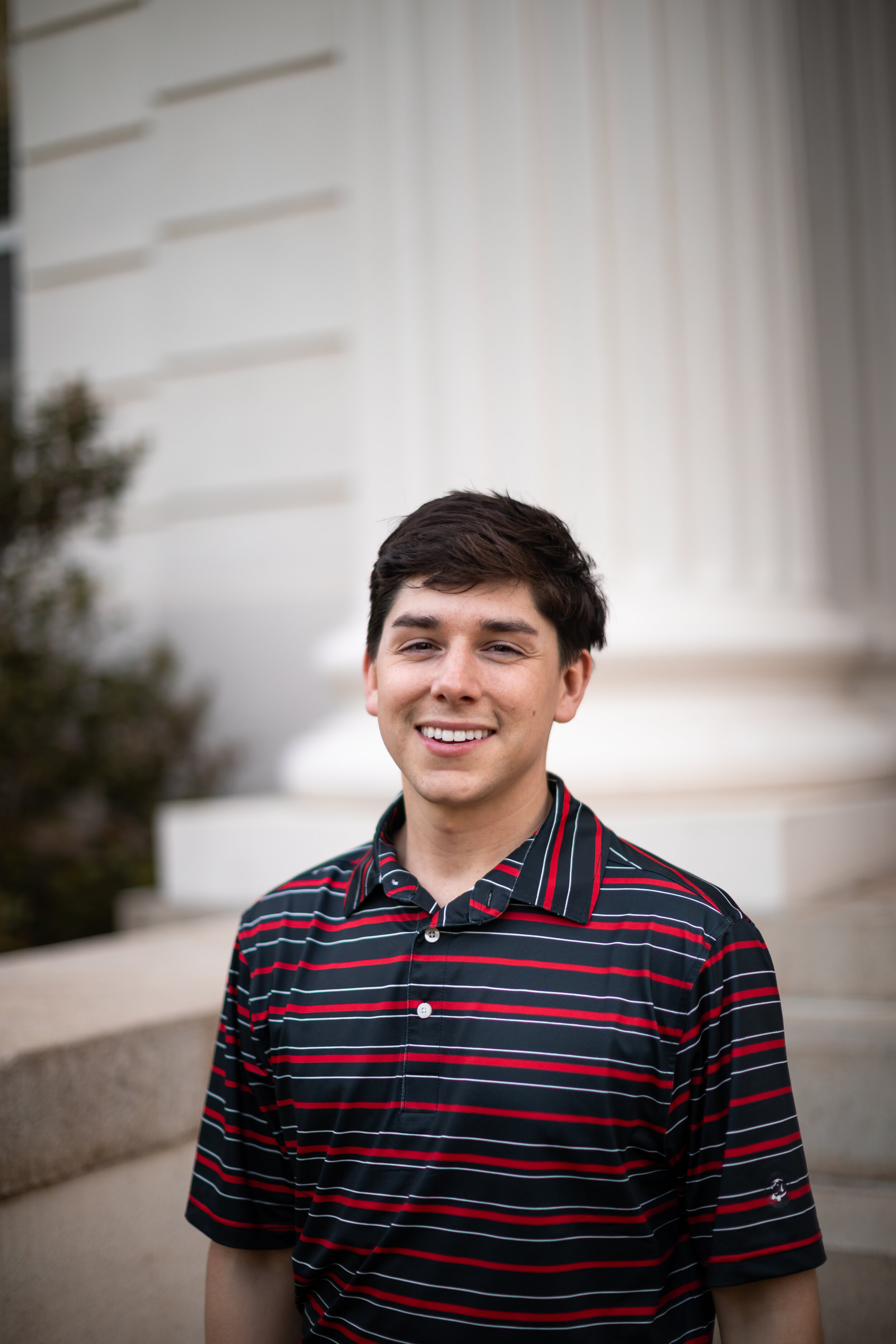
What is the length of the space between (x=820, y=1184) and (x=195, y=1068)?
1450 millimetres

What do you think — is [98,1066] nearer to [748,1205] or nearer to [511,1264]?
[511,1264]

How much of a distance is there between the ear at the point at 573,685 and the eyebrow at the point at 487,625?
0.14 metres

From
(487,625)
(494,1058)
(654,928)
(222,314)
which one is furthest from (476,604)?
(222,314)

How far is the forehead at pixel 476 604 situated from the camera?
5.37ft

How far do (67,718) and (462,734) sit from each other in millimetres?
3862

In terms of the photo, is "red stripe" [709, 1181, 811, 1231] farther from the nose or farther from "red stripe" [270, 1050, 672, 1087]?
the nose

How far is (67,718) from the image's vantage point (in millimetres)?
5074

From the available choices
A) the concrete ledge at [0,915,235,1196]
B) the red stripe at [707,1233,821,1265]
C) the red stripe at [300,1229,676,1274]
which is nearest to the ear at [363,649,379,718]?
the red stripe at [300,1229,676,1274]

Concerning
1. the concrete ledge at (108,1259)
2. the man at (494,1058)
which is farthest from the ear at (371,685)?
the concrete ledge at (108,1259)

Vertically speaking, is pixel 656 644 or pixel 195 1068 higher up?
pixel 656 644

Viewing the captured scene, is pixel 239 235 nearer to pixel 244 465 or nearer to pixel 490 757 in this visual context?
pixel 244 465

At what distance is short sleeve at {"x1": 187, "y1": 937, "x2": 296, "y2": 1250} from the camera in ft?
5.47

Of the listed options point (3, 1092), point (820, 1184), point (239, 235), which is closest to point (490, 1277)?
point (3, 1092)

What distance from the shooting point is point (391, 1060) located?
5.06 feet
